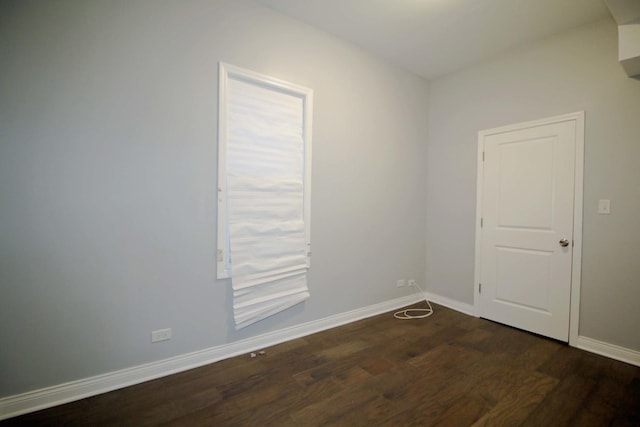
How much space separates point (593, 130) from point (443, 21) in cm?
169

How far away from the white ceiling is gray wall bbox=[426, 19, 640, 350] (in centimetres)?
23

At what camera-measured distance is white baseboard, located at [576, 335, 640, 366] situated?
2.36 m

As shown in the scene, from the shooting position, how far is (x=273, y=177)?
2570 mm

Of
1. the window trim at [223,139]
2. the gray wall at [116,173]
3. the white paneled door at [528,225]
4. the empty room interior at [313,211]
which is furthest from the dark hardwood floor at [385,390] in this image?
the window trim at [223,139]

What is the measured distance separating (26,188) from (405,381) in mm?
2781

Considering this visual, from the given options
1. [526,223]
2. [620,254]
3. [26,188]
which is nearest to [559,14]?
[526,223]

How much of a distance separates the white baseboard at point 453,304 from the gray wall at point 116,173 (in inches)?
75.0

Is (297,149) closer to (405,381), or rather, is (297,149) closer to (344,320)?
(344,320)

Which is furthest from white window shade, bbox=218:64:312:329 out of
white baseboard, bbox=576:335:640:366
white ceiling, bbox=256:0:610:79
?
white baseboard, bbox=576:335:640:366

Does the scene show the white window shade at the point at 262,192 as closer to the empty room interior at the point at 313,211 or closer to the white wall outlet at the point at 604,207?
the empty room interior at the point at 313,211

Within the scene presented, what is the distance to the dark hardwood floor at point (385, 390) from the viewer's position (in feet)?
5.62

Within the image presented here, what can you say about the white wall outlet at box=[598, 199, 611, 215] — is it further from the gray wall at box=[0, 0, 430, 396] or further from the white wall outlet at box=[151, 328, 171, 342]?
the white wall outlet at box=[151, 328, 171, 342]

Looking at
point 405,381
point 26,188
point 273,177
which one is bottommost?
point 405,381

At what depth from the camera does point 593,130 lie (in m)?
2.59
